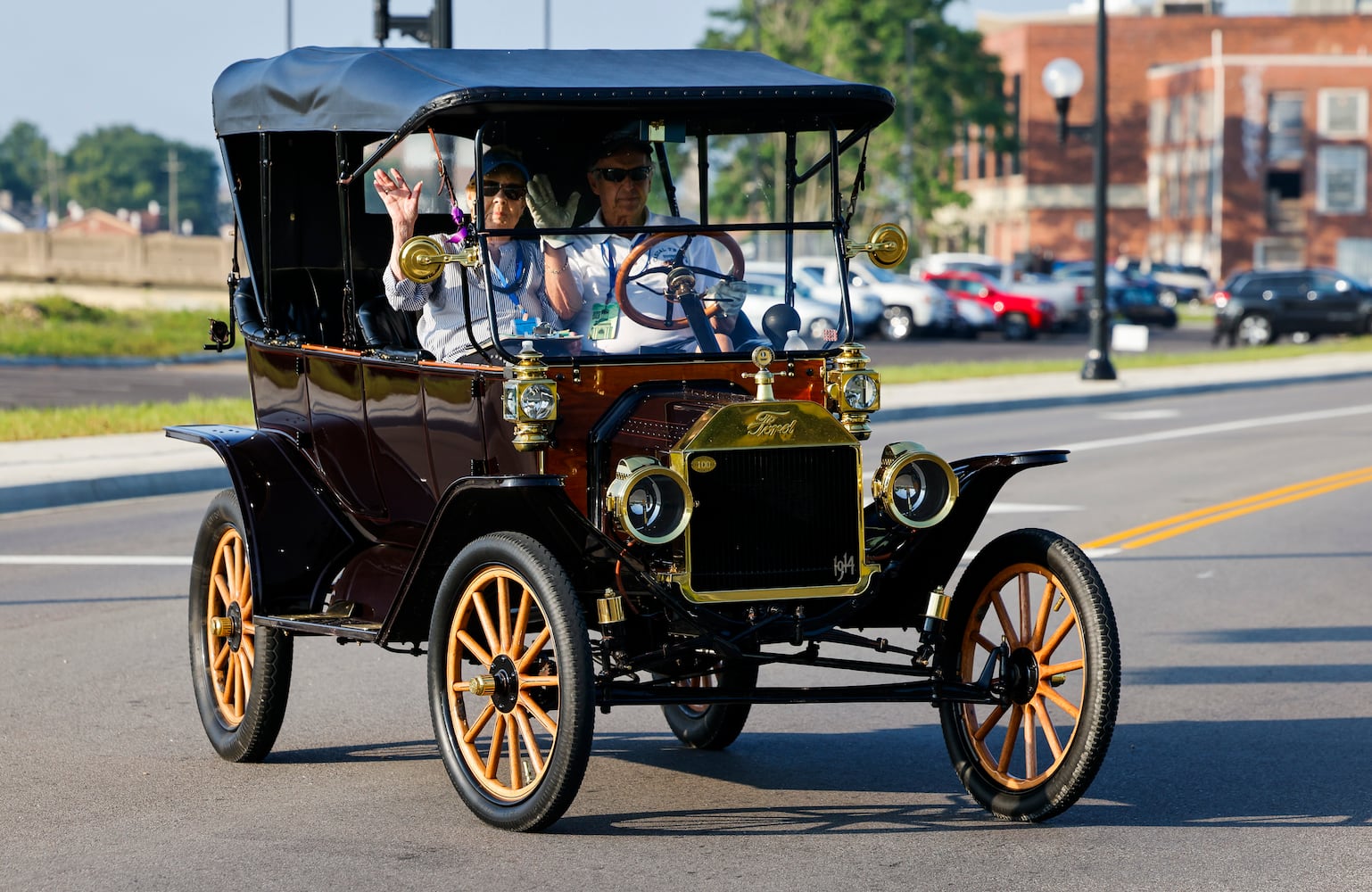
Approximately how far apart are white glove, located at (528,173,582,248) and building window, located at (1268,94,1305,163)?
277 feet

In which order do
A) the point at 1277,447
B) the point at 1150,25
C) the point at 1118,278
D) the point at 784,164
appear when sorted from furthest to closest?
the point at 1150,25
the point at 1118,278
the point at 1277,447
the point at 784,164

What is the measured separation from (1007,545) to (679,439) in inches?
43.0

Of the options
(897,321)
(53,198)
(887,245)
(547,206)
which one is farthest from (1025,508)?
(53,198)

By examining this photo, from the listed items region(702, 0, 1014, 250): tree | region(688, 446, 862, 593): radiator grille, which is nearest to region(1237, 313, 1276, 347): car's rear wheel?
region(702, 0, 1014, 250): tree

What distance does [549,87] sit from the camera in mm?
6352

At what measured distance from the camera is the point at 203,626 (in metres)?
7.58

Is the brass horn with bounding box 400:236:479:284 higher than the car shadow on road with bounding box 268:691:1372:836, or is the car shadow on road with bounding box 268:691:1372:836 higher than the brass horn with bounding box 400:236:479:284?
the brass horn with bounding box 400:236:479:284

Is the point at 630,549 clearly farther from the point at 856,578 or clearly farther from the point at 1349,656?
the point at 1349,656

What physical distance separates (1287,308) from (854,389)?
41.5 metres

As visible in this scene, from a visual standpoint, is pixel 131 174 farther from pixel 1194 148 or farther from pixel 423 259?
pixel 423 259

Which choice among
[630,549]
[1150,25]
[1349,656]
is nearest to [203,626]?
[630,549]

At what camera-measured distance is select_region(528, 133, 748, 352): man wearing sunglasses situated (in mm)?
6590

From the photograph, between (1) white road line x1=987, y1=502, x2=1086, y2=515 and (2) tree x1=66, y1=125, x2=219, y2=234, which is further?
(2) tree x1=66, y1=125, x2=219, y2=234

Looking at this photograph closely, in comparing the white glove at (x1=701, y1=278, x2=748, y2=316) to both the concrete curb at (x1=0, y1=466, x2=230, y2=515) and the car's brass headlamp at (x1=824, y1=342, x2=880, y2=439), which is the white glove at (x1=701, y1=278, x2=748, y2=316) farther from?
the concrete curb at (x1=0, y1=466, x2=230, y2=515)
